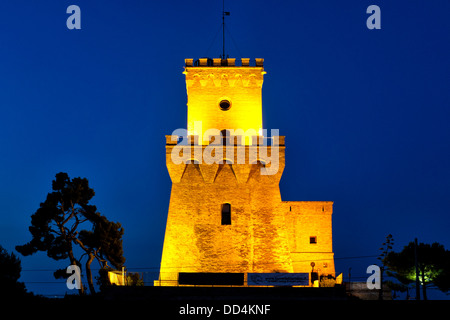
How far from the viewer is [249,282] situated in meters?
35.8

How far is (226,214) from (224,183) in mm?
2193

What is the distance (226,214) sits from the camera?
3975cm

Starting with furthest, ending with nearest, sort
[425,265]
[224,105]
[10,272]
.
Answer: [425,265], [224,105], [10,272]

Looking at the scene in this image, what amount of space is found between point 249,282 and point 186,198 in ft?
25.0

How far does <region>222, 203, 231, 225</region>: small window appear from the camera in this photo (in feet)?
129

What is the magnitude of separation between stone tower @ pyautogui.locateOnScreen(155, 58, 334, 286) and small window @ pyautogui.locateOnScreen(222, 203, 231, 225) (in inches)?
2.8

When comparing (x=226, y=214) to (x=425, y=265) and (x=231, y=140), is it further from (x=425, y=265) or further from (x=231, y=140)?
(x=425, y=265)

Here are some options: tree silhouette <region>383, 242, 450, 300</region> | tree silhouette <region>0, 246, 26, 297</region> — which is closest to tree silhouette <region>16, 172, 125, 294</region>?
tree silhouette <region>0, 246, 26, 297</region>

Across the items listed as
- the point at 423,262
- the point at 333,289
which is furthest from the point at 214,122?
the point at 423,262

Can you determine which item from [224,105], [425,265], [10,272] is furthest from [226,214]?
[425,265]

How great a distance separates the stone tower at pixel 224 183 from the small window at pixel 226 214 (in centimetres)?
7

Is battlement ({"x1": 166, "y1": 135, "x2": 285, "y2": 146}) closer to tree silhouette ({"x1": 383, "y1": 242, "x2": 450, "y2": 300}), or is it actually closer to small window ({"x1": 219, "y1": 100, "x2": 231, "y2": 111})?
small window ({"x1": 219, "y1": 100, "x2": 231, "y2": 111})

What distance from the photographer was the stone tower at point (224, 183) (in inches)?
1515
